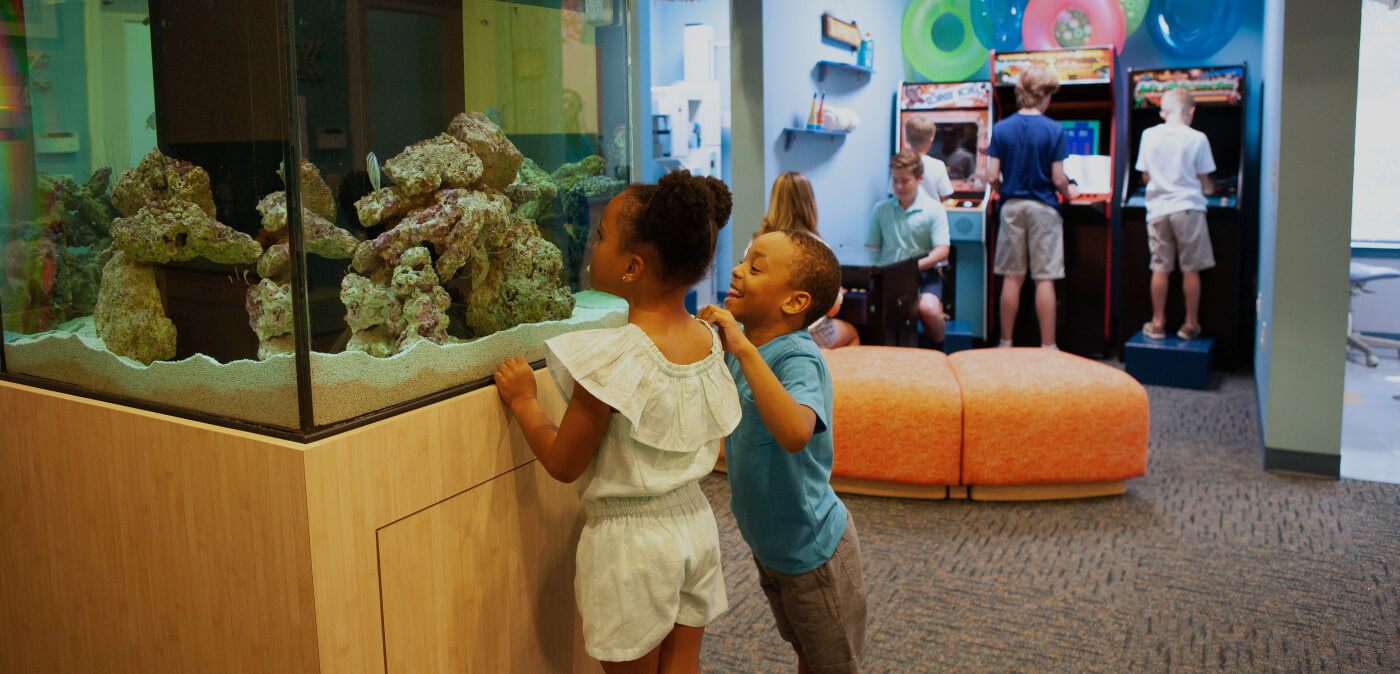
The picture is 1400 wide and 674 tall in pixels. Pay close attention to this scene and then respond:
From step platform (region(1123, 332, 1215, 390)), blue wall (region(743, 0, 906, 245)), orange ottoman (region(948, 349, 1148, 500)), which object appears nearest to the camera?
orange ottoman (region(948, 349, 1148, 500))

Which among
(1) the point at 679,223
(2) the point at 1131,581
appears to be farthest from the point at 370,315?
(2) the point at 1131,581

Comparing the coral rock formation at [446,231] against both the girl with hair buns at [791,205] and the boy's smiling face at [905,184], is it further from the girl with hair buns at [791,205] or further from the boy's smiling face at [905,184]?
the boy's smiling face at [905,184]

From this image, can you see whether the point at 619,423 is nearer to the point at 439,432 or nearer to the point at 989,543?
the point at 439,432

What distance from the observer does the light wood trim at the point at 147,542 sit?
4.84 feet

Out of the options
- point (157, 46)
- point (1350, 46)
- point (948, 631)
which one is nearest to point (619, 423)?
point (157, 46)

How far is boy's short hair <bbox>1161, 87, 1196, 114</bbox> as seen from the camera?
5961 mm

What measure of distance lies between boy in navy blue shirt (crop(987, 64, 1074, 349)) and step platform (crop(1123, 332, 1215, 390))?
1.75 feet

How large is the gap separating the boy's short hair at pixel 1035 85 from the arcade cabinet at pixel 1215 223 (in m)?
0.54

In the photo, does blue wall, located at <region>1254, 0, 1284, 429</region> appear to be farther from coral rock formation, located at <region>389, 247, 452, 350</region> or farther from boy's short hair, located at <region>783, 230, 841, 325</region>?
coral rock formation, located at <region>389, 247, 452, 350</region>

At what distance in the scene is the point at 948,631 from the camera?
283 cm

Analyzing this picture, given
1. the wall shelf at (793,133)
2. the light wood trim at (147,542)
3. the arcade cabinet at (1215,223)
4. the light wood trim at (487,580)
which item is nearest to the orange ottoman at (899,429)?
the light wood trim at (487,580)

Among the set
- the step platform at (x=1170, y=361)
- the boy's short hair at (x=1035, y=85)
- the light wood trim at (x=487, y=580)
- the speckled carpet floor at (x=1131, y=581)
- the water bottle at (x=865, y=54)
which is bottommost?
the speckled carpet floor at (x=1131, y=581)

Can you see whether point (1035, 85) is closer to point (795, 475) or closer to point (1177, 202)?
point (1177, 202)

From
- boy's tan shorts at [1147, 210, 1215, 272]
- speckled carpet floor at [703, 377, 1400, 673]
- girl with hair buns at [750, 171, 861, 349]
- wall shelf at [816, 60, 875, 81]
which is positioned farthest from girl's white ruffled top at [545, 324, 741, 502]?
boy's tan shorts at [1147, 210, 1215, 272]
